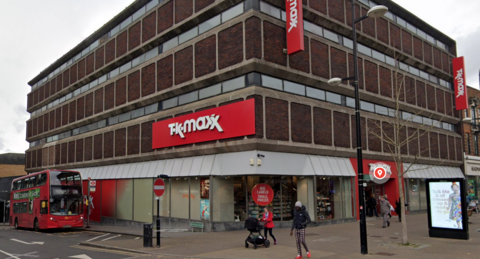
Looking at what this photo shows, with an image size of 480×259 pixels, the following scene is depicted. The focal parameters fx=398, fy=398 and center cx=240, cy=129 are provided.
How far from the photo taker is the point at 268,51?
20.8 metres

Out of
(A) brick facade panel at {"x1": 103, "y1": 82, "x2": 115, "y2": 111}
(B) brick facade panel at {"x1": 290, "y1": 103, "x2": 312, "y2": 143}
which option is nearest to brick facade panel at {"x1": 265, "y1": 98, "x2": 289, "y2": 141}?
(B) brick facade panel at {"x1": 290, "y1": 103, "x2": 312, "y2": 143}

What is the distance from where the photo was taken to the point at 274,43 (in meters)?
21.1

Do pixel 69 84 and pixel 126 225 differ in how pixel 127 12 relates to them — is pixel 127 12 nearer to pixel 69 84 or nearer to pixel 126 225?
pixel 69 84

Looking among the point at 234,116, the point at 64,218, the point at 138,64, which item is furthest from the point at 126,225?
the point at 234,116

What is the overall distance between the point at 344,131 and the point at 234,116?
27.4ft

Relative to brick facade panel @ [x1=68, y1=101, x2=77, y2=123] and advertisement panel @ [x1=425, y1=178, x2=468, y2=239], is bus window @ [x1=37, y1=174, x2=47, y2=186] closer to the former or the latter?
brick facade panel @ [x1=68, y1=101, x2=77, y2=123]

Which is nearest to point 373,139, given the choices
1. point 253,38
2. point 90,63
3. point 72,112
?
point 253,38

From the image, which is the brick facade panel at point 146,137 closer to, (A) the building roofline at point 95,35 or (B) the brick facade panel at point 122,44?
(B) the brick facade panel at point 122,44

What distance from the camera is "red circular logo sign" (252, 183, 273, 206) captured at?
802 inches

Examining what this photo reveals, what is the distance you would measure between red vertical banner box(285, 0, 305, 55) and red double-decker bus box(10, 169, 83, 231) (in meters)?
16.5

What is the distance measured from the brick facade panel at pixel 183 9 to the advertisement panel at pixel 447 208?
54.6 feet

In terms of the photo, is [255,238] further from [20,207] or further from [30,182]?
[20,207]

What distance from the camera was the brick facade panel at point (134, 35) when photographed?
29806mm

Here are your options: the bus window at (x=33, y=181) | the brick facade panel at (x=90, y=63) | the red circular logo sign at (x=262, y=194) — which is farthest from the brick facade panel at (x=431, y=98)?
the bus window at (x=33, y=181)
